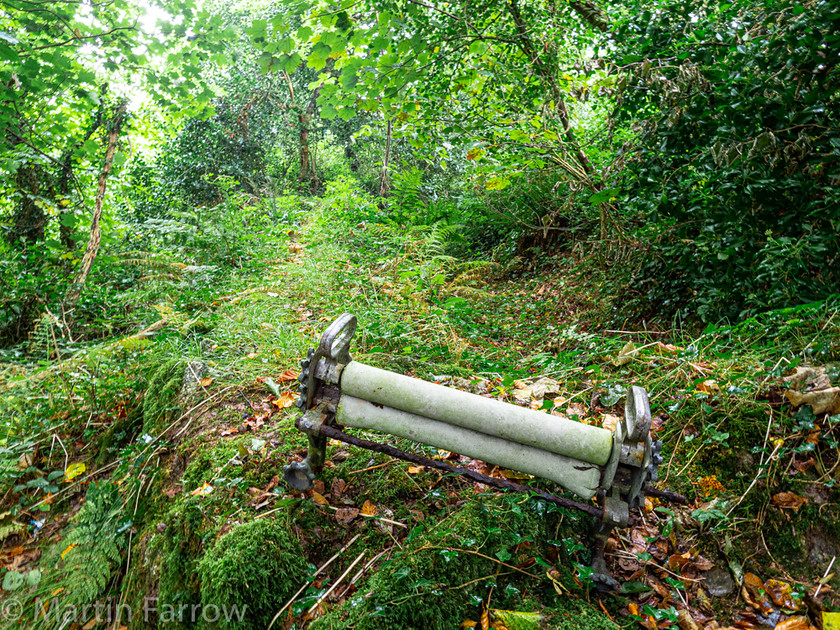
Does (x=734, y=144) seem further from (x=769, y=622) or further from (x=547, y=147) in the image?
(x=769, y=622)

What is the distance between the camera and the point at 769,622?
1.52 m

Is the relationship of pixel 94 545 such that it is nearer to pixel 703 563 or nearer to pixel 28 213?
pixel 703 563

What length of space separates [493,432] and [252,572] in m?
Answer: 0.95

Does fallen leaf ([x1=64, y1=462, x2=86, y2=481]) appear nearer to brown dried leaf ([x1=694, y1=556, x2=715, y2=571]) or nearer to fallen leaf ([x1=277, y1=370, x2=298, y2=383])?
fallen leaf ([x1=277, y1=370, x2=298, y2=383])

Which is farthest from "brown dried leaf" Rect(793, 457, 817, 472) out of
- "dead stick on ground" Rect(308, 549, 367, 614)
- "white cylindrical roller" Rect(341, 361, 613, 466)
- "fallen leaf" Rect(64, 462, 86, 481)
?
"fallen leaf" Rect(64, 462, 86, 481)

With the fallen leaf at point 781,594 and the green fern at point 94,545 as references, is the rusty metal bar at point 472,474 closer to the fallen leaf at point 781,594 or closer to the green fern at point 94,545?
the fallen leaf at point 781,594

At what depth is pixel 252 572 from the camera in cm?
147

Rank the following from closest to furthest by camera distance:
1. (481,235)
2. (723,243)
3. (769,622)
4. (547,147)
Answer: (769,622)
(723,243)
(547,147)
(481,235)

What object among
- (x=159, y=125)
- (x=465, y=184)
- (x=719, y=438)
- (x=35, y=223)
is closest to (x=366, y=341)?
(x=719, y=438)

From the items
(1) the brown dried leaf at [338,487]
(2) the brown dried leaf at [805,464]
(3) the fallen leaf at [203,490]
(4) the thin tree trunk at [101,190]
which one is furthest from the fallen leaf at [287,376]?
(4) the thin tree trunk at [101,190]

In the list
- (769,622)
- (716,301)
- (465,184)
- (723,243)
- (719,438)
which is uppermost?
(465,184)

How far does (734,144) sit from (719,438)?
5.96 ft

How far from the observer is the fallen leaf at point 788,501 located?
178cm

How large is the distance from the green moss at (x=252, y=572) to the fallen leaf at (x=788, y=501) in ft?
6.35
